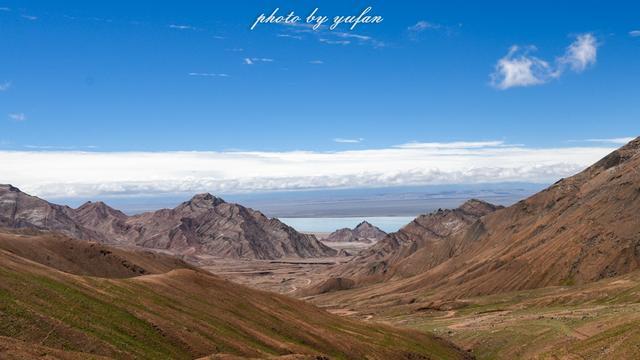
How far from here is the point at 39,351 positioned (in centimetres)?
4034

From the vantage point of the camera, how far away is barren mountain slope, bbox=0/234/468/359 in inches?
1918

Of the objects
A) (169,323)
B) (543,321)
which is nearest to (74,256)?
(169,323)

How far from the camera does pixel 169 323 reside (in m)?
61.4

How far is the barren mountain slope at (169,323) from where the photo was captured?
4872cm

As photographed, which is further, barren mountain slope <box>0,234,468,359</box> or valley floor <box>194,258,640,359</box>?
valley floor <box>194,258,640,359</box>

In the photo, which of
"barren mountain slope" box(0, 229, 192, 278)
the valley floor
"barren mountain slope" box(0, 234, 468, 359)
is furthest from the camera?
"barren mountain slope" box(0, 229, 192, 278)

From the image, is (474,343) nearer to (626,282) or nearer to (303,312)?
(303,312)

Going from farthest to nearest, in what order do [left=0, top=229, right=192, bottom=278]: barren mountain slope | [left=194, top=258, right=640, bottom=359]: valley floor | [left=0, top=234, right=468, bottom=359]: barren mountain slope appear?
[left=0, top=229, right=192, bottom=278]: barren mountain slope
[left=194, top=258, right=640, bottom=359]: valley floor
[left=0, top=234, right=468, bottom=359]: barren mountain slope

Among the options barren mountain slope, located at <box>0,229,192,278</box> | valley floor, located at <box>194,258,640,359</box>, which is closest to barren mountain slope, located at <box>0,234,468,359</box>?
valley floor, located at <box>194,258,640,359</box>

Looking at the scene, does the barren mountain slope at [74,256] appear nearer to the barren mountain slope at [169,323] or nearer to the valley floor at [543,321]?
the barren mountain slope at [169,323]

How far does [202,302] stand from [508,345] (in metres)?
49.4

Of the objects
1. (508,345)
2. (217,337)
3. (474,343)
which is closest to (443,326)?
(474,343)

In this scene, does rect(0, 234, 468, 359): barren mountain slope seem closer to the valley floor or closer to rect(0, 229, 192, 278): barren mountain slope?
the valley floor

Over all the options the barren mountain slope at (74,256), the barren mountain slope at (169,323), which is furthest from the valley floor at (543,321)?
the barren mountain slope at (74,256)
